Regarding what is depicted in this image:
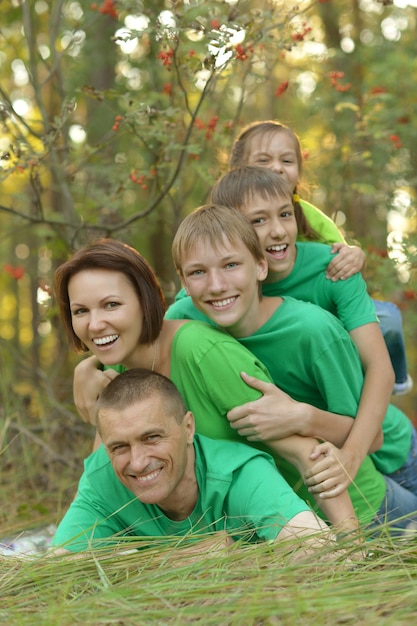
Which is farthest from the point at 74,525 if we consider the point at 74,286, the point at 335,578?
the point at 335,578

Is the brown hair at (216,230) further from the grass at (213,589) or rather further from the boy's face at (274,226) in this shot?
the grass at (213,589)

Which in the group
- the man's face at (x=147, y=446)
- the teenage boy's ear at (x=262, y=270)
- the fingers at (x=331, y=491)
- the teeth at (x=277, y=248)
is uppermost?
the teeth at (x=277, y=248)

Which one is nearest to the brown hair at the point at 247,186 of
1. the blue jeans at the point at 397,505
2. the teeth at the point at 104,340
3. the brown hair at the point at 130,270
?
the brown hair at the point at 130,270

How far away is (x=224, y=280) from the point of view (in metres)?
3.30

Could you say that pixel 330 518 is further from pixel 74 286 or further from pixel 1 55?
pixel 1 55

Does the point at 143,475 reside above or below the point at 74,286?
below

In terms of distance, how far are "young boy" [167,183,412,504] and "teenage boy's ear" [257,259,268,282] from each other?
119 millimetres

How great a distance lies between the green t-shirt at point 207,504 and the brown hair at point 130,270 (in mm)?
527

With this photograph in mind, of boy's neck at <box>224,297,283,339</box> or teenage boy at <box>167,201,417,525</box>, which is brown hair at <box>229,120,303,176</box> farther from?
boy's neck at <box>224,297,283,339</box>

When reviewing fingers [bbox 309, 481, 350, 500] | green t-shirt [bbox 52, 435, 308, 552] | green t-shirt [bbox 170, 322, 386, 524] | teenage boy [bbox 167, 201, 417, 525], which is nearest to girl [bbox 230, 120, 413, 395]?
teenage boy [bbox 167, 201, 417, 525]

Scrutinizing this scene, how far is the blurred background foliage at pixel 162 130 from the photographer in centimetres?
428

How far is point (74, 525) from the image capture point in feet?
10.4

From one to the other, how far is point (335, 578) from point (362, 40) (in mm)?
10132

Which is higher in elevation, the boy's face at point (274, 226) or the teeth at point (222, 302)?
the boy's face at point (274, 226)
